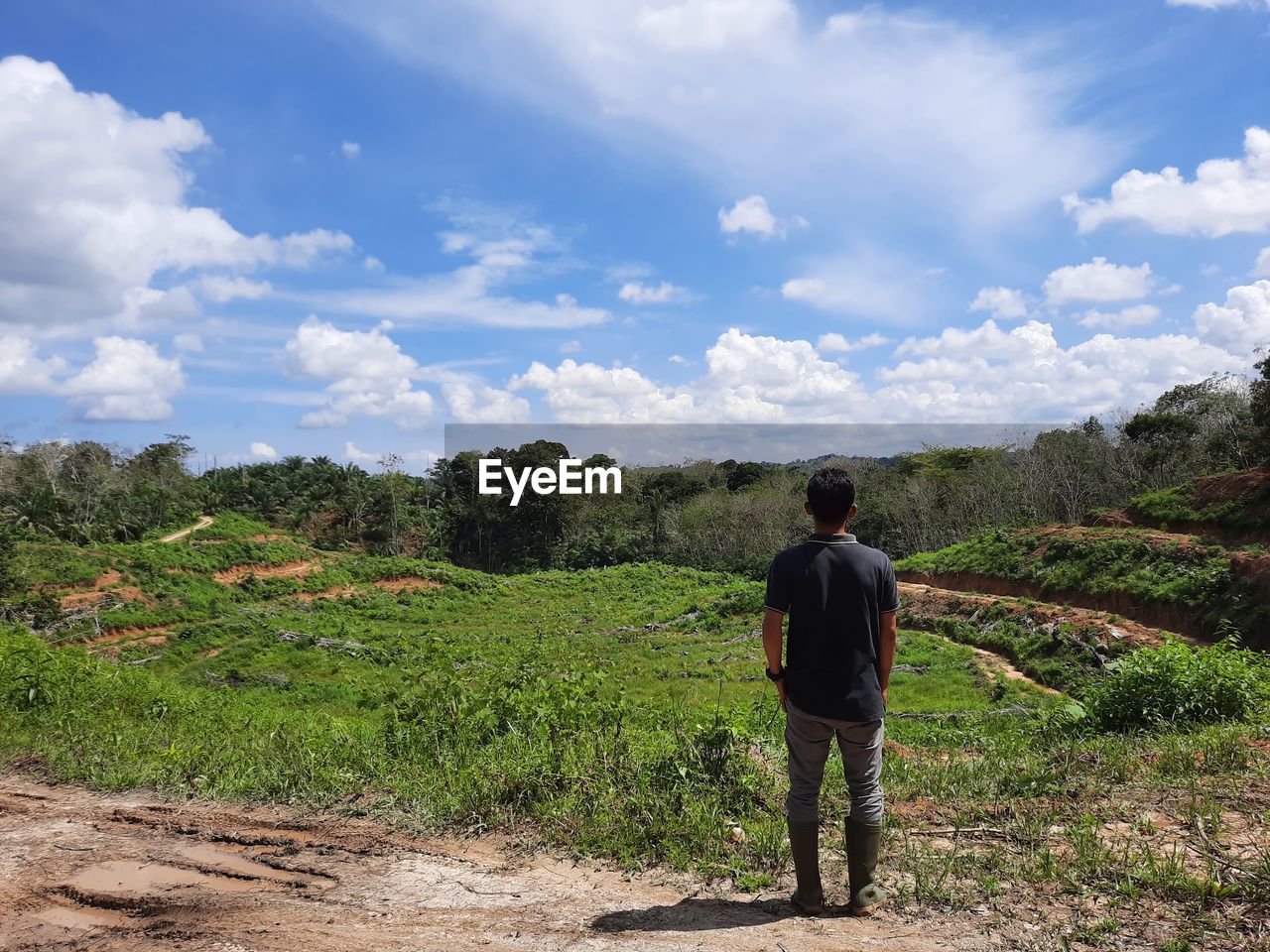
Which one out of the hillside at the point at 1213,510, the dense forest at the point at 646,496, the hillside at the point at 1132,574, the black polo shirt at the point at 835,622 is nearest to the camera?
the black polo shirt at the point at 835,622

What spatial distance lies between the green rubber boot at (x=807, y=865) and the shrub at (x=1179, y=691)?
4.21m

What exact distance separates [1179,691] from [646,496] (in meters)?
46.1

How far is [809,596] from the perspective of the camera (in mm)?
2953

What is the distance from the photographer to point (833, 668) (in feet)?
9.57

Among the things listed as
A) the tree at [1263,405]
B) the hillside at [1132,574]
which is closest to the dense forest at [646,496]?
the tree at [1263,405]

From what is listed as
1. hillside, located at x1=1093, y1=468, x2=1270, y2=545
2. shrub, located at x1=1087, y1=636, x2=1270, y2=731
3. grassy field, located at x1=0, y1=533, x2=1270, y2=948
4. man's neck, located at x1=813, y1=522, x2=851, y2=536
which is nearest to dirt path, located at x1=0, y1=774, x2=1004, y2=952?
grassy field, located at x1=0, y1=533, x2=1270, y2=948

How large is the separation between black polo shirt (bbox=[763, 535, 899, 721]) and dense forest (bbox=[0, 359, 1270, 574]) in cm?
2456

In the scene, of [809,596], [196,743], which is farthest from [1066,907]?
[196,743]

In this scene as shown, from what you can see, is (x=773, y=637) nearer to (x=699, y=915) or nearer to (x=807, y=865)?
(x=807, y=865)

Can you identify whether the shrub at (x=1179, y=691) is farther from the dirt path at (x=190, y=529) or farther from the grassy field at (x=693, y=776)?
the dirt path at (x=190, y=529)

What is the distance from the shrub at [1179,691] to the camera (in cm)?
570

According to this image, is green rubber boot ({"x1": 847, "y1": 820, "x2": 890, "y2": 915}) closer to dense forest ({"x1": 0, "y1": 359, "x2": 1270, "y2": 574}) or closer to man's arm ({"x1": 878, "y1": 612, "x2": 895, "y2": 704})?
man's arm ({"x1": 878, "y1": 612, "x2": 895, "y2": 704})

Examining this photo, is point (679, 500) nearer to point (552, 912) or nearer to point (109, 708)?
point (109, 708)

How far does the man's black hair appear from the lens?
301 cm
